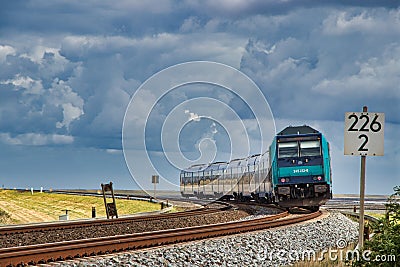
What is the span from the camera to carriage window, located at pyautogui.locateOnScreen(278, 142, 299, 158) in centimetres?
3092

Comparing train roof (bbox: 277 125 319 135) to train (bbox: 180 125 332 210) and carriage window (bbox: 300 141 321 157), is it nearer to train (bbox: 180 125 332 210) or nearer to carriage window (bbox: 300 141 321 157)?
train (bbox: 180 125 332 210)

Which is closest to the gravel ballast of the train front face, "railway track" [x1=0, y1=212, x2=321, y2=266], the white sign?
"railway track" [x1=0, y1=212, x2=321, y2=266]

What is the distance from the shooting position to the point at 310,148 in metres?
30.9

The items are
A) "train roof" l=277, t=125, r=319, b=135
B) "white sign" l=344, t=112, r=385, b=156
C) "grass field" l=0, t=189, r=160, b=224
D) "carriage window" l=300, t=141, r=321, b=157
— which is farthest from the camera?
"grass field" l=0, t=189, r=160, b=224

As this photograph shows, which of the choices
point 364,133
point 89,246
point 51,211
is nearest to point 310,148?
point 364,133

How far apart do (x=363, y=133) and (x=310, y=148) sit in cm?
1737

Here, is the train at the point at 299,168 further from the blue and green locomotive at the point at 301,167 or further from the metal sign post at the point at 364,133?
the metal sign post at the point at 364,133

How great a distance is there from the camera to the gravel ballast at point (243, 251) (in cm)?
1335

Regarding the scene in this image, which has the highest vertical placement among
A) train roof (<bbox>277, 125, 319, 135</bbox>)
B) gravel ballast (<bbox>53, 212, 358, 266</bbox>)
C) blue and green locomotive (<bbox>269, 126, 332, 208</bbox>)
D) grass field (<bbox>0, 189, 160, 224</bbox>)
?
train roof (<bbox>277, 125, 319, 135</bbox>)

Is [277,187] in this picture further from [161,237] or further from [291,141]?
[161,237]

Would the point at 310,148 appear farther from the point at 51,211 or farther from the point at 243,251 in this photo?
the point at 51,211

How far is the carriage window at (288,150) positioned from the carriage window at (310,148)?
27 centimetres

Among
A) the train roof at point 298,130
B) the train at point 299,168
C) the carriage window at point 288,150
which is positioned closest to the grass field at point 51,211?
the train at point 299,168

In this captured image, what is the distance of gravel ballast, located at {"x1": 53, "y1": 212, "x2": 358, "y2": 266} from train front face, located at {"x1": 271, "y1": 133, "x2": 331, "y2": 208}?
920cm
